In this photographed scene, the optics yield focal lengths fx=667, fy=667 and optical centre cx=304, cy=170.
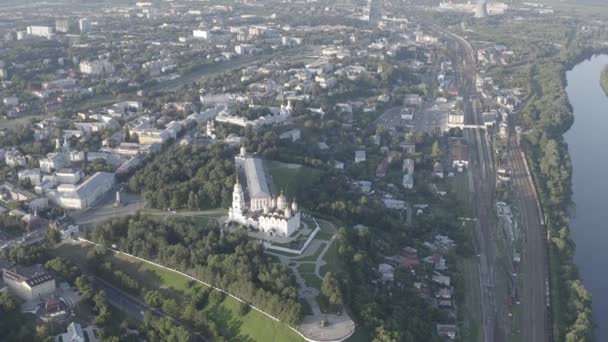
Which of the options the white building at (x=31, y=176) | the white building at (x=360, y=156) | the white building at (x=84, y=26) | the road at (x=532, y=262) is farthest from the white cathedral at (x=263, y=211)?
the white building at (x=84, y=26)

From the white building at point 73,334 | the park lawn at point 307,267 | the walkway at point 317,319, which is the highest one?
the park lawn at point 307,267

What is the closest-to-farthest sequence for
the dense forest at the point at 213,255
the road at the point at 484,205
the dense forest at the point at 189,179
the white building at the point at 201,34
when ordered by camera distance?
1. the dense forest at the point at 213,255
2. the road at the point at 484,205
3. the dense forest at the point at 189,179
4. the white building at the point at 201,34

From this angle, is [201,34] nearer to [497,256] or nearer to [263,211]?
[263,211]

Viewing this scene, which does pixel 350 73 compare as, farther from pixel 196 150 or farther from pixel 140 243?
pixel 140 243

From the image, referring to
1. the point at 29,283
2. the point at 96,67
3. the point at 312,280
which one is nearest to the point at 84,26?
the point at 96,67

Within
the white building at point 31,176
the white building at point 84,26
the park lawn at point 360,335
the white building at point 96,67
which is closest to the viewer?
the park lawn at point 360,335

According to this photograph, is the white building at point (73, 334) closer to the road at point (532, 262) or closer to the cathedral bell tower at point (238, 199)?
the cathedral bell tower at point (238, 199)

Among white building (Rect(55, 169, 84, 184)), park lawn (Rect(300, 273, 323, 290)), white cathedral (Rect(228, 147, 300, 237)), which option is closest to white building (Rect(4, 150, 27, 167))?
white building (Rect(55, 169, 84, 184))
